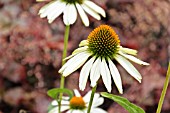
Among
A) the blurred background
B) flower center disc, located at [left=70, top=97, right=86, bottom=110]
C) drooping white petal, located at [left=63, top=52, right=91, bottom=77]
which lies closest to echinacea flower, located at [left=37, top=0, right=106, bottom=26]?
drooping white petal, located at [left=63, top=52, right=91, bottom=77]

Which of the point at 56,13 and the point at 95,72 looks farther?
the point at 56,13

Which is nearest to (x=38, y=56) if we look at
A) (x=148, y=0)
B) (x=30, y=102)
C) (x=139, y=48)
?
(x=30, y=102)

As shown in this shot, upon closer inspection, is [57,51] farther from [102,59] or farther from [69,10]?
[102,59]

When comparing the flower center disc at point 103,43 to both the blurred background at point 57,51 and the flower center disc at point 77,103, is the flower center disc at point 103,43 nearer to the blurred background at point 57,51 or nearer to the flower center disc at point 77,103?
the flower center disc at point 77,103

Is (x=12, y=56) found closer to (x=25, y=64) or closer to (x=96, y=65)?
(x=25, y=64)

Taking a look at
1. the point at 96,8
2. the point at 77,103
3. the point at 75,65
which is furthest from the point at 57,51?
the point at 75,65

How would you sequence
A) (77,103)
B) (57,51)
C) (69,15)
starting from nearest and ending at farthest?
(69,15)
(77,103)
(57,51)
